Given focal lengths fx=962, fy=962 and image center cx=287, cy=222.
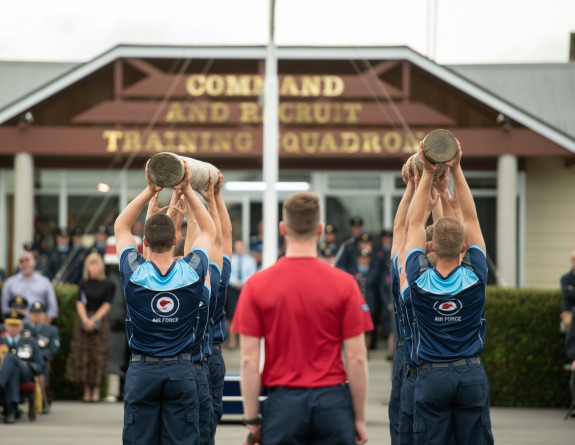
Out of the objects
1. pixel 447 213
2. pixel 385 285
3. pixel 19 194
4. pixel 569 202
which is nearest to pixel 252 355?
pixel 447 213

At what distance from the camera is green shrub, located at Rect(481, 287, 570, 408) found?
13.9m

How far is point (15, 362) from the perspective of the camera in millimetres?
12195

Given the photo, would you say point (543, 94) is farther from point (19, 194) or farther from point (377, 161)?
point (19, 194)

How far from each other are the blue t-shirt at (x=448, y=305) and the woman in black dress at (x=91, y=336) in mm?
8642

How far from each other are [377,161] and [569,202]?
4735 millimetres

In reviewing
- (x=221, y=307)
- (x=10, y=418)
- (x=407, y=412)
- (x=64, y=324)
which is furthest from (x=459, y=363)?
(x=64, y=324)

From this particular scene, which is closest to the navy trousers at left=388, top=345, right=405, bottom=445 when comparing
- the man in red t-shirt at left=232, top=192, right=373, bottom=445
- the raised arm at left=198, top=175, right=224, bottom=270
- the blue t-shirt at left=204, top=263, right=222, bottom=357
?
the blue t-shirt at left=204, top=263, right=222, bottom=357

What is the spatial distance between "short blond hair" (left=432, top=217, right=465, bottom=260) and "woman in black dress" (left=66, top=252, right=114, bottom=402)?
8782 mm

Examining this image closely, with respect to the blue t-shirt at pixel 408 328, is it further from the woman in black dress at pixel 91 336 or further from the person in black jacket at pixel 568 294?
the woman in black dress at pixel 91 336

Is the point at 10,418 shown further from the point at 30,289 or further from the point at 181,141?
the point at 181,141

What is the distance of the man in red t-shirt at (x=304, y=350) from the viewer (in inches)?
190

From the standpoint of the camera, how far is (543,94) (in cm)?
2505

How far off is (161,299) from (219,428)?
5.74 metres

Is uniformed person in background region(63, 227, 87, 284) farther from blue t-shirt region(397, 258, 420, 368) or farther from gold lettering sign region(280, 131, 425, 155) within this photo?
blue t-shirt region(397, 258, 420, 368)
